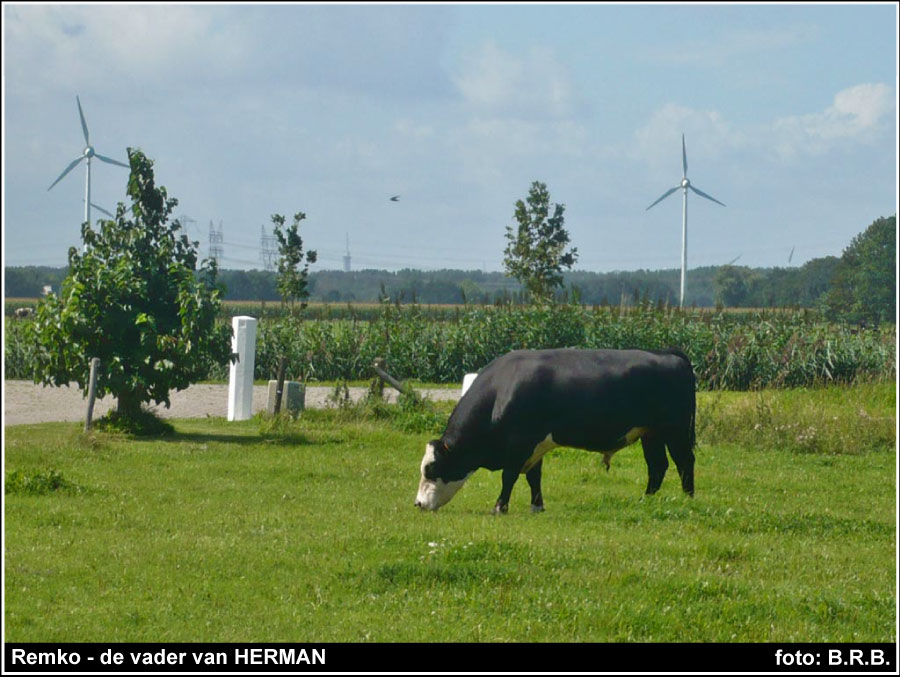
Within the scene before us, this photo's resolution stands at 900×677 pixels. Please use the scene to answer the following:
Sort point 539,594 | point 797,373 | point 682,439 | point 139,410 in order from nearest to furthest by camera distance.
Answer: point 539,594
point 682,439
point 139,410
point 797,373

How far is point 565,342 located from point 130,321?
13705 mm

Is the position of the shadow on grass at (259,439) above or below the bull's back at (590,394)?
below

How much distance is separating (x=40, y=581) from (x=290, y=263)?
31.0 metres

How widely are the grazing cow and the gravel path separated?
8821mm

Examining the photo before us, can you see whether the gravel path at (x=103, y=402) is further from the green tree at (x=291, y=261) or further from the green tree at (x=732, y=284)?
the green tree at (x=732, y=284)

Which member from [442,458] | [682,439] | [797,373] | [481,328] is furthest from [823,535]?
[481,328]

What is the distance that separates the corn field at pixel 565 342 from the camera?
1105 inches

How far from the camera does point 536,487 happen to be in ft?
40.6

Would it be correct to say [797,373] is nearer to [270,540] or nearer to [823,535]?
[823,535]

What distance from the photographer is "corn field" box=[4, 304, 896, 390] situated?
2806 cm

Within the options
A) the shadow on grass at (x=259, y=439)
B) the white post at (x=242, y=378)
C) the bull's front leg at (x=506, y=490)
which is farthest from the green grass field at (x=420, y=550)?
the white post at (x=242, y=378)

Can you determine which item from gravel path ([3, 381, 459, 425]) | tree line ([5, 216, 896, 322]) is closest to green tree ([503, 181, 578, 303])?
tree line ([5, 216, 896, 322])

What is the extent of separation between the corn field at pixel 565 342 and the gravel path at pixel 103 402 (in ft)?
3.92
